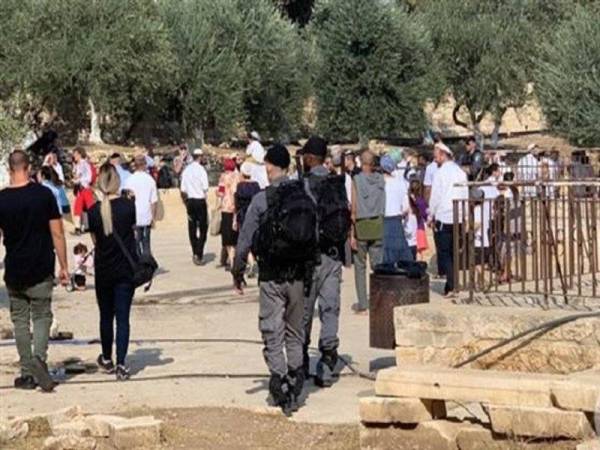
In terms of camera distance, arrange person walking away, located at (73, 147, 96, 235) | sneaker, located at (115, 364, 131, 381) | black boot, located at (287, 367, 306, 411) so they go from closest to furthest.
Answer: black boot, located at (287, 367, 306, 411), sneaker, located at (115, 364, 131, 381), person walking away, located at (73, 147, 96, 235)

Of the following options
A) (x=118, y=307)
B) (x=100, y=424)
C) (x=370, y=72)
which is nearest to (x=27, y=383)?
(x=118, y=307)

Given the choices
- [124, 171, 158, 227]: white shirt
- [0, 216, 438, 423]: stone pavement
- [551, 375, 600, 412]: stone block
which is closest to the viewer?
[551, 375, 600, 412]: stone block

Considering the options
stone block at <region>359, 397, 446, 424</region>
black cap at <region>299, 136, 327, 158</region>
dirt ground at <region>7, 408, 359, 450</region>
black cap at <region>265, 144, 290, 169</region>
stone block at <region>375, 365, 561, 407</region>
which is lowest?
dirt ground at <region>7, 408, 359, 450</region>

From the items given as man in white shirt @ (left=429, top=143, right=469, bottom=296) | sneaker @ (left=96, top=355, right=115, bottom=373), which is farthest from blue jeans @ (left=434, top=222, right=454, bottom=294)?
sneaker @ (left=96, top=355, right=115, bottom=373)

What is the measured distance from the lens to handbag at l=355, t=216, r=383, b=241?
45.4 ft

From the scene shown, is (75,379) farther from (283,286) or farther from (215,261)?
(215,261)

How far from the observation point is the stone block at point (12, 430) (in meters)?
8.62

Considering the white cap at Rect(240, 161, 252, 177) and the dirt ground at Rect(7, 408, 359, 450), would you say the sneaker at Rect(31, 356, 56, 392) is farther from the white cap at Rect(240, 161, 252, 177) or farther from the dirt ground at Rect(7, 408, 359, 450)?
the white cap at Rect(240, 161, 252, 177)

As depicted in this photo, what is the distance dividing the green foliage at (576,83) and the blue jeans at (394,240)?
2534 cm

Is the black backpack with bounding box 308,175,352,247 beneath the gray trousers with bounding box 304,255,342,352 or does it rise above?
above

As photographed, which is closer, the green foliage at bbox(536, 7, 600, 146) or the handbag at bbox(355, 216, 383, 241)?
the handbag at bbox(355, 216, 383, 241)

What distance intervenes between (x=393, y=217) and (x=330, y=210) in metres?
5.17

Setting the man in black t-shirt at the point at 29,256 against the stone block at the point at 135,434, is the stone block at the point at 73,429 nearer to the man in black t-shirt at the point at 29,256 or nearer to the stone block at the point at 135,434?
the stone block at the point at 135,434

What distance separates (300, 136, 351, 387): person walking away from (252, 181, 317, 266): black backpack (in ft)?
2.04
